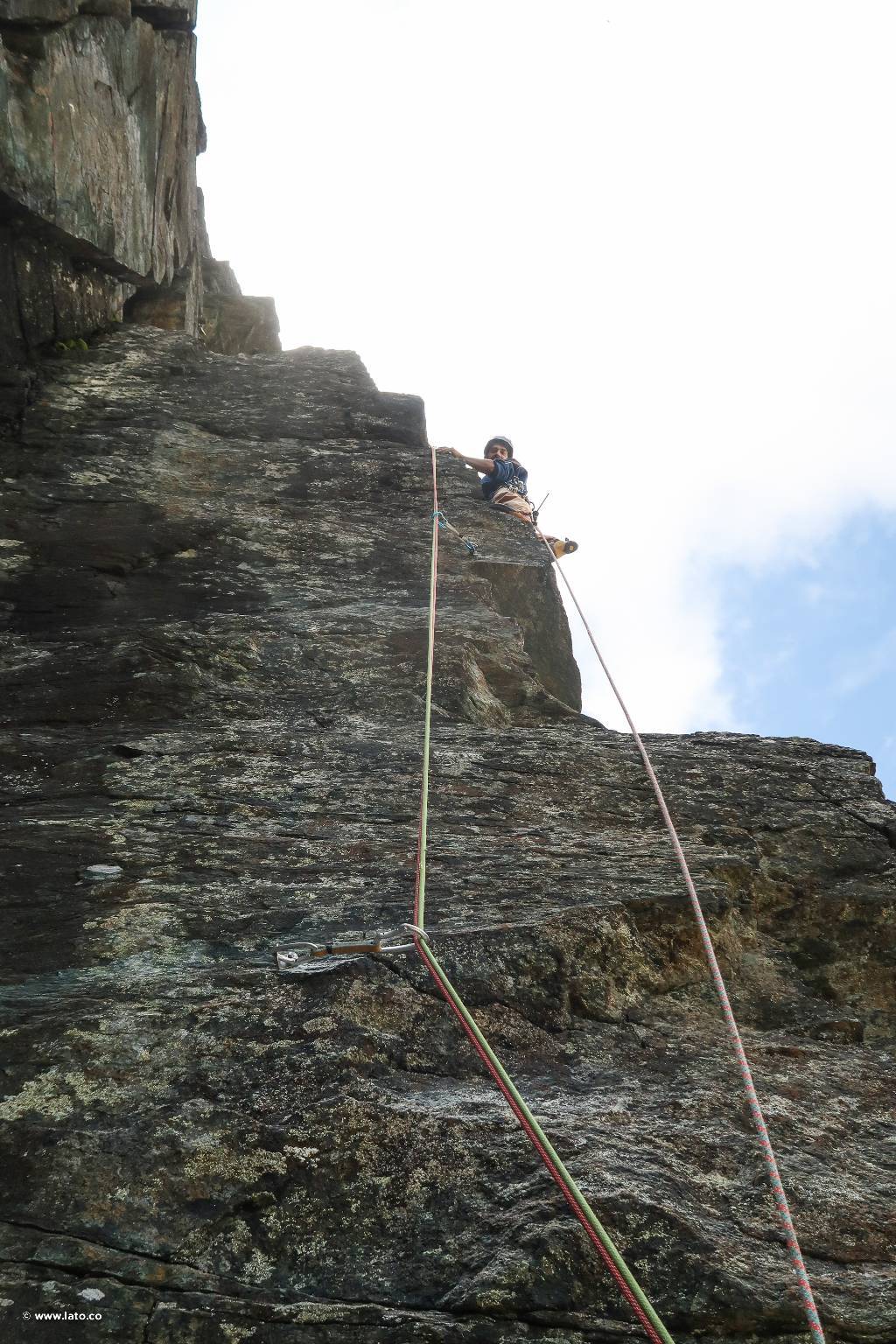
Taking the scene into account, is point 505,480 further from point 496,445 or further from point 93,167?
point 93,167

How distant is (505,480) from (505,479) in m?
0.01

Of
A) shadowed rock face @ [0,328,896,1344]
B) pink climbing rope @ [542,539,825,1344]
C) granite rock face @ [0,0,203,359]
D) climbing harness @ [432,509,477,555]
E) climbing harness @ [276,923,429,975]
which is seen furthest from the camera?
granite rock face @ [0,0,203,359]

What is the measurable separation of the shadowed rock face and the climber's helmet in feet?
18.2

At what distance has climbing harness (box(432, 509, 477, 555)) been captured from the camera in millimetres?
8805

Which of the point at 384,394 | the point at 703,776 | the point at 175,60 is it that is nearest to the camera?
the point at 703,776

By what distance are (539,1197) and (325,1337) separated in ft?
2.27

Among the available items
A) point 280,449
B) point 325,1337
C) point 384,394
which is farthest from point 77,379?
point 325,1337

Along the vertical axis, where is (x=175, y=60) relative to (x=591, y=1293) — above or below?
above

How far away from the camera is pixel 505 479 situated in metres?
12.4

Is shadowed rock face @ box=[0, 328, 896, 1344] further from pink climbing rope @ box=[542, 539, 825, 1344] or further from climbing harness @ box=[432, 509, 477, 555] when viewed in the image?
climbing harness @ box=[432, 509, 477, 555]

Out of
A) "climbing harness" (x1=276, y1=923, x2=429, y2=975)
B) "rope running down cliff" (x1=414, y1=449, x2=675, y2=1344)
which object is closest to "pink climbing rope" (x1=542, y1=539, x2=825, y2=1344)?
"rope running down cliff" (x1=414, y1=449, x2=675, y2=1344)

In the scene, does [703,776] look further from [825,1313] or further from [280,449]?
[280,449]

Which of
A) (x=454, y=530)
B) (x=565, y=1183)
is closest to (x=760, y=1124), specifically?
(x=565, y=1183)

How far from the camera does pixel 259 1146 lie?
10.5 feet
